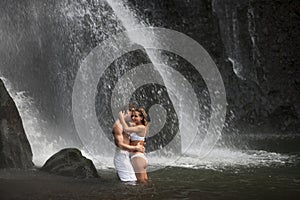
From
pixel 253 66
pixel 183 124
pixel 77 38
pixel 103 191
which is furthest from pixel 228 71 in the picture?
pixel 103 191

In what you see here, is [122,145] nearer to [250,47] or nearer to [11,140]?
[11,140]

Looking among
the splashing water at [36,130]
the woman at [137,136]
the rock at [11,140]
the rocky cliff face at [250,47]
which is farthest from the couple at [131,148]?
the rocky cliff face at [250,47]

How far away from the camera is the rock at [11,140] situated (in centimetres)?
1152

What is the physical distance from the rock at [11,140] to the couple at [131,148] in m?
2.69

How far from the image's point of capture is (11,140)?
39.0ft

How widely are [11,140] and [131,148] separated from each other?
3.33m

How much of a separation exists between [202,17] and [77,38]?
400 inches

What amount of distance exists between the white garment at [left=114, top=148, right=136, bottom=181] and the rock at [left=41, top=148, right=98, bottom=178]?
837mm

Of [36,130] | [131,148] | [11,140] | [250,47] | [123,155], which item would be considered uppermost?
[250,47]

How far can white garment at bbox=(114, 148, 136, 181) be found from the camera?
32.6 feet

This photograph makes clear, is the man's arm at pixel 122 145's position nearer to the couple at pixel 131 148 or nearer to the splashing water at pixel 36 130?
the couple at pixel 131 148

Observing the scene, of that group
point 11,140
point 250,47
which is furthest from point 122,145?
point 250,47

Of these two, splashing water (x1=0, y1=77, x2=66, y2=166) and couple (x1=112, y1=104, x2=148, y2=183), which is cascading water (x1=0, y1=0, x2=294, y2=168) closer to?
splashing water (x1=0, y1=77, x2=66, y2=166)

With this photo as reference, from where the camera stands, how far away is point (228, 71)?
26250mm
